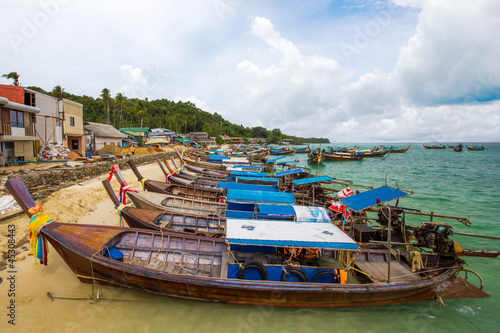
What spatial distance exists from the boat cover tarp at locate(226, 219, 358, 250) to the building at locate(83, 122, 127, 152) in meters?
31.8

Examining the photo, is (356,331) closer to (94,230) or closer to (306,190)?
(94,230)

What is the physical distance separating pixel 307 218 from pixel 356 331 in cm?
354

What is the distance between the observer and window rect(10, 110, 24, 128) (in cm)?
1730

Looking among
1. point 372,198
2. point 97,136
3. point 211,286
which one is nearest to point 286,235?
point 211,286

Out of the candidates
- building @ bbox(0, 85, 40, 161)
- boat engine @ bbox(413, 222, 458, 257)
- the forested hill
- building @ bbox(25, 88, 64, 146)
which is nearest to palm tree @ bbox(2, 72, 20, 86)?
the forested hill

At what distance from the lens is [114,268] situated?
239 inches

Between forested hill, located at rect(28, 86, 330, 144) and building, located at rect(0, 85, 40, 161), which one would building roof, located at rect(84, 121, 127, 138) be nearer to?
forested hill, located at rect(28, 86, 330, 144)

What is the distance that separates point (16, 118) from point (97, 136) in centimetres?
1462

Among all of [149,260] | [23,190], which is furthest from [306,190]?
[23,190]

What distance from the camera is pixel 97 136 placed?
32.0 m

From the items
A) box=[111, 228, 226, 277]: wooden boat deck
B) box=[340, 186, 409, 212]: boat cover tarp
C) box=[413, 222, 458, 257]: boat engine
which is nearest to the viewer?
box=[111, 228, 226, 277]: wooden boat deck

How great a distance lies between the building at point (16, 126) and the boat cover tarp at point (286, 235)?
20.1 metres

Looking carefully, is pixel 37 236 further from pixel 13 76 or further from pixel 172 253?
pixel 13 76

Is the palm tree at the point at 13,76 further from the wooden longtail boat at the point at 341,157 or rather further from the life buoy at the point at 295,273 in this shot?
the wooden longtail boat at the point at 341,157
